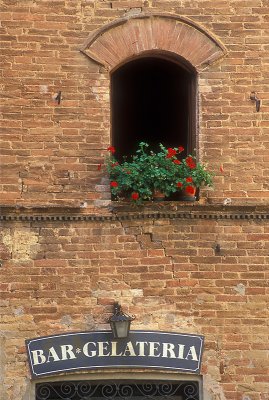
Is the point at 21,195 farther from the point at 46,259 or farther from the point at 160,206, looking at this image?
the point at 160,206

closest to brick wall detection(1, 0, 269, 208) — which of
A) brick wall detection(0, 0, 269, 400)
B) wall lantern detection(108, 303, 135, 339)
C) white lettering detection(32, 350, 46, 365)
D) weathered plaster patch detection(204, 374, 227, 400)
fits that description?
brick wall detection(0, 0, 269, 400)

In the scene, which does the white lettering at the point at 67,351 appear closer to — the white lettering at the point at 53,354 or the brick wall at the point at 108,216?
the white lettering at the point at 53,354

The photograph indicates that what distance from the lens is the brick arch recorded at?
9.11 m

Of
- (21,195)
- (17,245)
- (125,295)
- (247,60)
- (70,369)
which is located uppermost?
(247,60)

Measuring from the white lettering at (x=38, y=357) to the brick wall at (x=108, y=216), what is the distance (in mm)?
138

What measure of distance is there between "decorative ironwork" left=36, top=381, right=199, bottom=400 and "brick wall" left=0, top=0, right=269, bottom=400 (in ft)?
0.69

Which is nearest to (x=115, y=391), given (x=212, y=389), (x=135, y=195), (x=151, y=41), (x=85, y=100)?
(x=212, y=389)

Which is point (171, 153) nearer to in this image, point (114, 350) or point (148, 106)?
point (114, 350)

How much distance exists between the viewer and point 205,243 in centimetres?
889

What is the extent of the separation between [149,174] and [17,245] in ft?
5.34

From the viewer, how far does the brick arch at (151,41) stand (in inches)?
359

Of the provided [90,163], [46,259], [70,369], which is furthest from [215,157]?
[70,369]

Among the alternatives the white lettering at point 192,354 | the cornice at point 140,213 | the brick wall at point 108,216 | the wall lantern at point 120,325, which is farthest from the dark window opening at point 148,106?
the white lettering at point 192,354

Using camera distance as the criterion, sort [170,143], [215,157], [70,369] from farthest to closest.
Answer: [170,143] → [215,157] → [70,369]
